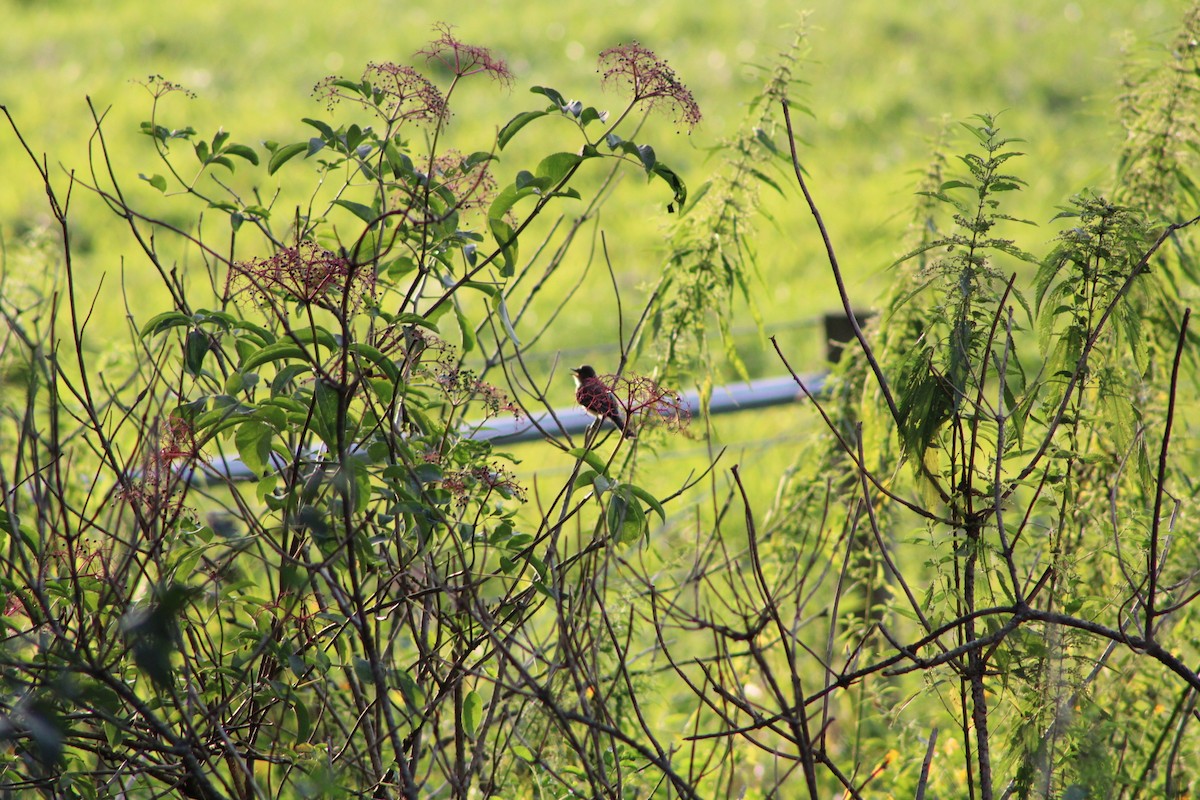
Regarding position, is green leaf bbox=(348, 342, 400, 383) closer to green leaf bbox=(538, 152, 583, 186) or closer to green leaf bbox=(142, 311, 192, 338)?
green leaf bbox=(142, 311, 192, 338)

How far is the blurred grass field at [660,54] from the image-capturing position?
29.6ft

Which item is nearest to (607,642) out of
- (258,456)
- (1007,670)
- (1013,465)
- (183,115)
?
(1007,670)

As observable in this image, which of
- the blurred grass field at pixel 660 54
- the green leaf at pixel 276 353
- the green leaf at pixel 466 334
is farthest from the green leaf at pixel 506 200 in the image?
the blurred grass field at pixel 660 54

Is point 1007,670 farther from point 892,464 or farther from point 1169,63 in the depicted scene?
point 1169,63

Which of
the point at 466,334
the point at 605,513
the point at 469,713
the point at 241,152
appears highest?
the point at 241,152

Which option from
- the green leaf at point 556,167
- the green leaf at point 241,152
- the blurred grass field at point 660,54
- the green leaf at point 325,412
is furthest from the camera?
the blurred grass field at point 660,54

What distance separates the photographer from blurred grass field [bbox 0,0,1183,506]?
903 cm

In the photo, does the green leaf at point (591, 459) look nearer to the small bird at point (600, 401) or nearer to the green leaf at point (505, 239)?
the small bird at point (600, 401)

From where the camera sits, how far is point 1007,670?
5.86 feet

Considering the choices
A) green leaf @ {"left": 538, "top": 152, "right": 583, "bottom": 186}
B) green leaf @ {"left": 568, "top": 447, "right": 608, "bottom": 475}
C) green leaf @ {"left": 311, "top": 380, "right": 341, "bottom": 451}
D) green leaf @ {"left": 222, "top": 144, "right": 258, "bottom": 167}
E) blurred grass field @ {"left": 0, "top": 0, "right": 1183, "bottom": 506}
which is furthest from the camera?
blurred grass field @ {"left": 0, "top": 0, "right": 1183, "bottom": 506}

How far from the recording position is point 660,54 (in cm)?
1213

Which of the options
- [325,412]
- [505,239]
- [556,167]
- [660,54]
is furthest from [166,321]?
[660,54]

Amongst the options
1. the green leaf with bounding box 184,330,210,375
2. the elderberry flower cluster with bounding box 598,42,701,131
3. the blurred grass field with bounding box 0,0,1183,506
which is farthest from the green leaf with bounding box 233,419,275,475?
the blurred grass field with bounding box 0,0,1183,506

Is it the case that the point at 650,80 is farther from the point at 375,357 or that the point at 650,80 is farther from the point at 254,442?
the point at 254,442
